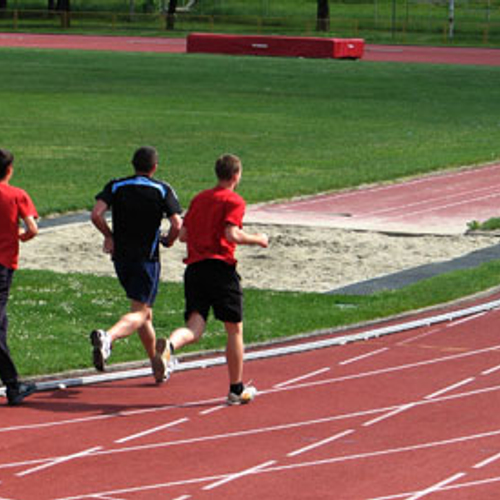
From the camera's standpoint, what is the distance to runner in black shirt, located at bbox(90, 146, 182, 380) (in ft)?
37.2

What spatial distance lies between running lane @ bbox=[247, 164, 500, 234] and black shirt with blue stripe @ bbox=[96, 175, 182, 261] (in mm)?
9973

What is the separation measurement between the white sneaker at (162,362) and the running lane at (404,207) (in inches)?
390

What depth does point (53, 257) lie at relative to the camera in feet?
60.8

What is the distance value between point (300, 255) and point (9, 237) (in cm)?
824

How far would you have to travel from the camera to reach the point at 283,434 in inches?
402

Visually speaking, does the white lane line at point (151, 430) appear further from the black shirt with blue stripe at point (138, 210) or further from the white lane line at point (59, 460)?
the black shirt with blue stripe at point (138, 210)

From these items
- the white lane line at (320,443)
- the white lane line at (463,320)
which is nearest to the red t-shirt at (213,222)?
the white lane line at (320,443)

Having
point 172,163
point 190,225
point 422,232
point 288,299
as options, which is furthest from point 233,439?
point 172,163

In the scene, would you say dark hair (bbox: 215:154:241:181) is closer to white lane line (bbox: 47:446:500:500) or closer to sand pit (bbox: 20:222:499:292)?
white lane line (bbox: 47:446:500:500)

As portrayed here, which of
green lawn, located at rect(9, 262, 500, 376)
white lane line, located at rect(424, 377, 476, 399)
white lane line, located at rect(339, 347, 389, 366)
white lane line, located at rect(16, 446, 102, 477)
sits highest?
white lane line, located at rect(16, 446, 102, 477)

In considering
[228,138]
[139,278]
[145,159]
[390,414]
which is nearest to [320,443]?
[390,414]

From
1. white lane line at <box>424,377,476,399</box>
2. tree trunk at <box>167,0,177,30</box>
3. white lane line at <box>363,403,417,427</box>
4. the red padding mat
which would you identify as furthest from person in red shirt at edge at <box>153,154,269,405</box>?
tree trunk at <box>167,0,177,30</box>

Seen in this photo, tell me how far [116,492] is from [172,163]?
19.5 m

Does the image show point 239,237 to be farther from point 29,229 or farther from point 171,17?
point 171,17
